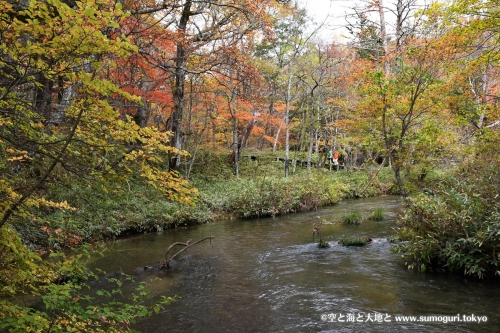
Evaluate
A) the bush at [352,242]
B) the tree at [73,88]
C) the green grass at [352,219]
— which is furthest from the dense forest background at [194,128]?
the green grass at [352,219]

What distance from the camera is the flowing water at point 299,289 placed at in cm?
490

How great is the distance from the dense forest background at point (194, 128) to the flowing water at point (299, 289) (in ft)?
2.46

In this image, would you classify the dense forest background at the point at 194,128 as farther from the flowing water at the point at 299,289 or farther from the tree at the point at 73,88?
the flowing water at the point at 299,289

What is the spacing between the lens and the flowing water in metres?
4.90

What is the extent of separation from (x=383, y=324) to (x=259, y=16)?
9356 mm

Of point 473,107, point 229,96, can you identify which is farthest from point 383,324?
point 229,96

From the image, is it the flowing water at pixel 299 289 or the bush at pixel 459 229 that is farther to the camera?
the bush at pixel 459 229

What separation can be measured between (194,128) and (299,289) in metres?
16.0

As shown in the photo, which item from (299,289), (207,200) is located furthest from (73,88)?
(207,200)

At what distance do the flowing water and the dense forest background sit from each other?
0.75 m

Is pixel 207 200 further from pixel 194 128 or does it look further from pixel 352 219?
pixel 194 128

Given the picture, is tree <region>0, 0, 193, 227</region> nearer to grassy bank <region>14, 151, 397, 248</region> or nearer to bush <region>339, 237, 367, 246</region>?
grassy bank <region>14, 151, 397, 248</region>

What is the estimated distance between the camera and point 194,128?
2070cm

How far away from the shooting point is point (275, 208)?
14695mm
